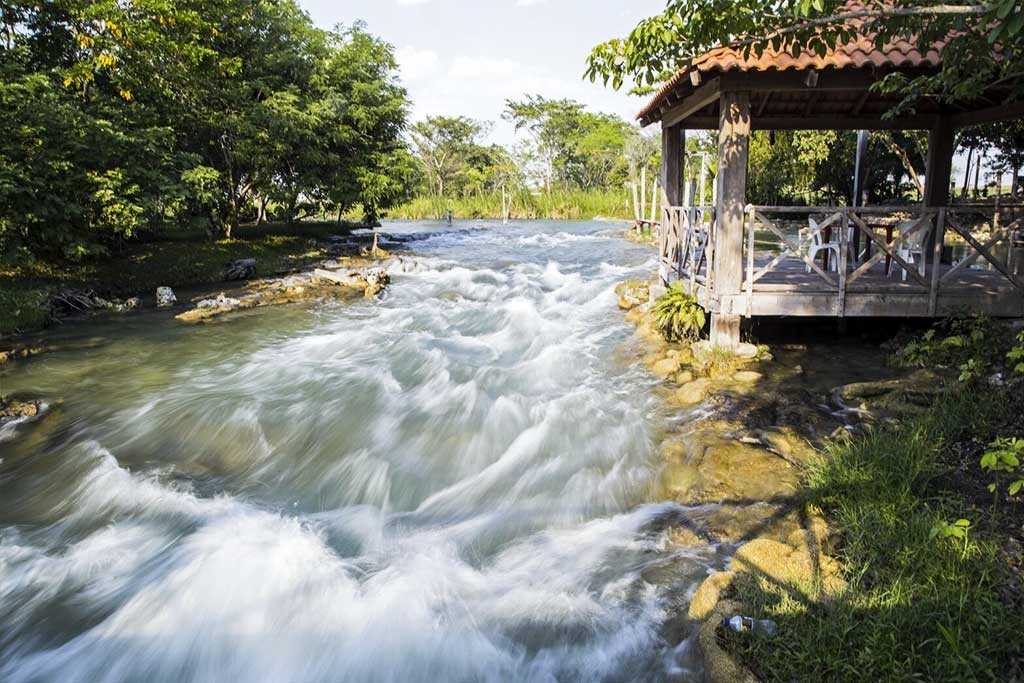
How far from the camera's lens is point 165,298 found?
1523 centimetres

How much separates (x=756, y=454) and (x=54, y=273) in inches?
628

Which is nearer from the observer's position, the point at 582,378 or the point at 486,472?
the point at 486,472

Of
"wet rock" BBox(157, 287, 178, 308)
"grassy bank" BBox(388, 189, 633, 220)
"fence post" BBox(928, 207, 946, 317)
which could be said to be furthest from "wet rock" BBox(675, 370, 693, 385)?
"grassy bank" BBox(388, 189, 633, 220)

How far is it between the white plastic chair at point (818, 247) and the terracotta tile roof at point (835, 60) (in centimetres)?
191

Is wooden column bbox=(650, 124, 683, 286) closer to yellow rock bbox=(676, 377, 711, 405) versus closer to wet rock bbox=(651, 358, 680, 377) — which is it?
wet rock bbox=(651, 358, 680, 377)

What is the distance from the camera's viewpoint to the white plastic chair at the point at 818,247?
8298 mm

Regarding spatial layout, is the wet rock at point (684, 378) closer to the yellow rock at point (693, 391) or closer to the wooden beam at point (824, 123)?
the yellow rock at point (693, 391)

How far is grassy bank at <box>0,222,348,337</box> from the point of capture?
12.7m

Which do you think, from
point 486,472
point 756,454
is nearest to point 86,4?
point 486,472

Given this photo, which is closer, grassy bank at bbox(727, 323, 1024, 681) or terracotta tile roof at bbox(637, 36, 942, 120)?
grassy bank at bbox(727, 323, 1024, 681)

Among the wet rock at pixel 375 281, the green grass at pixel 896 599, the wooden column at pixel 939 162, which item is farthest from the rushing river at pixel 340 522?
the wet rock at pixel 375 281

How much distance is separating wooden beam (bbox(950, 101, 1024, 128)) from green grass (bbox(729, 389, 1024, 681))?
643 cm

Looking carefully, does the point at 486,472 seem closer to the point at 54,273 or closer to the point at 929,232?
the point at 929,232

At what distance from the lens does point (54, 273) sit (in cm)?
1518
